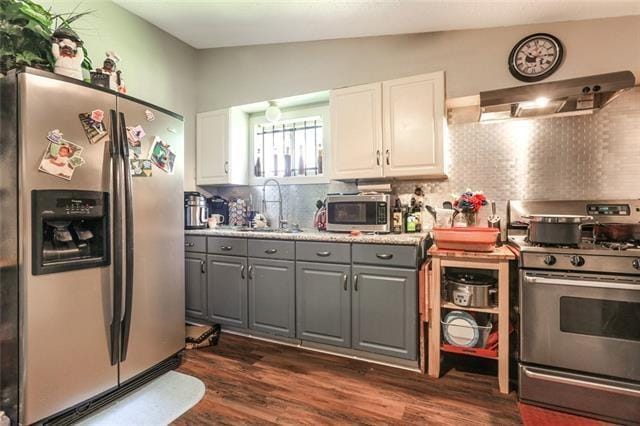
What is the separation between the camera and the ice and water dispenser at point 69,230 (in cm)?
148

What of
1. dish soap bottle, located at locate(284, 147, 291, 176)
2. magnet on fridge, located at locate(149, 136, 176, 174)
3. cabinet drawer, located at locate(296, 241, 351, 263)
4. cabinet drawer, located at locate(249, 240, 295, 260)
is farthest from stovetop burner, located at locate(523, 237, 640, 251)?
magnet on fridge, located at locate(149, 136, 176, 174)

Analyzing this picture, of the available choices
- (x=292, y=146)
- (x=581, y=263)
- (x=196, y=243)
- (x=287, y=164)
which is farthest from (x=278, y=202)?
(x=581, y=263)

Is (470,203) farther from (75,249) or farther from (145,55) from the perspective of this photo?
(145,55)

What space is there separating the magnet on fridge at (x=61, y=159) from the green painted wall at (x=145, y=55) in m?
→ 1.42

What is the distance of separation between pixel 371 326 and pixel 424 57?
7.17ft

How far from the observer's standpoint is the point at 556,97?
189cm

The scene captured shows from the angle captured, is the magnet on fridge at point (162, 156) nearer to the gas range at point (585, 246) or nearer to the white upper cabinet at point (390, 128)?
the white upper cabinet at point (390, 128)

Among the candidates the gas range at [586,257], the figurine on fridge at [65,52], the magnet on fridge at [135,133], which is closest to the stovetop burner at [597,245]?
the gas range at [586,257]

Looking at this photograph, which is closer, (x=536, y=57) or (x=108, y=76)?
(x=108, y=76)

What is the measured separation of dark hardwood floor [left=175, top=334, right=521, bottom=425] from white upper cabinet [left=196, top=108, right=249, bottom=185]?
180cm

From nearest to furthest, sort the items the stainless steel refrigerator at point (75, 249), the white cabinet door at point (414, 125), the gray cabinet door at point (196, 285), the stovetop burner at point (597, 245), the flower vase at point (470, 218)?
the stainless steel refrigerator at point (75, 249) < the stovetop burner at point (597, 245) < the flower vase at point (470, 218) < the white cabinet door at point (414, 125) < the gray cabinet door at point (196, 285)

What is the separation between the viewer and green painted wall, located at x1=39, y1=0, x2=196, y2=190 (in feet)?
8.17

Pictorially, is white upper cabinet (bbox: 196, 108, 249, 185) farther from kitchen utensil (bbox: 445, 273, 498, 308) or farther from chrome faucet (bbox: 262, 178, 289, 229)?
kitchen utensil (bbox: 445, 273, 498, 308)

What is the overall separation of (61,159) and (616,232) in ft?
10.6
